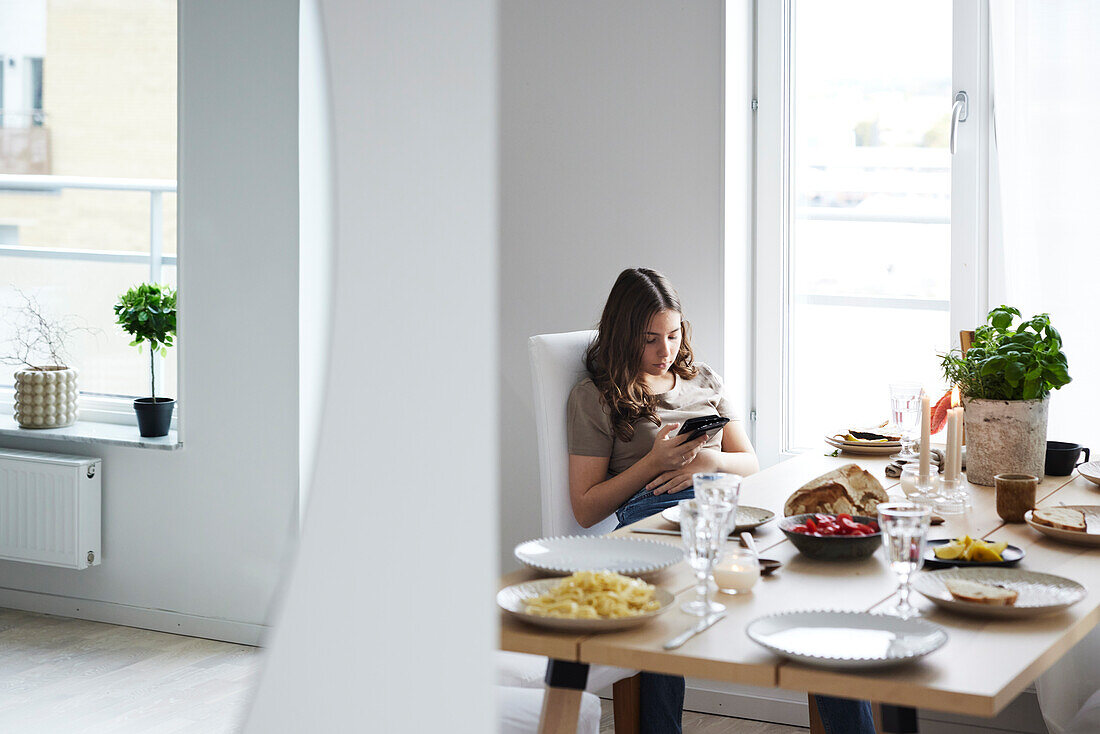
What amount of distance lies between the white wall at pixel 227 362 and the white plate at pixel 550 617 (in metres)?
1.98

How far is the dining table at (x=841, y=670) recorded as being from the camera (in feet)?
3.61

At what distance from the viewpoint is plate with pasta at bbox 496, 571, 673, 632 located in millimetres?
1247

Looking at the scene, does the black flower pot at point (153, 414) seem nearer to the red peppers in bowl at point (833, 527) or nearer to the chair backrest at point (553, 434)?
the chair backrest at point (553, 434)

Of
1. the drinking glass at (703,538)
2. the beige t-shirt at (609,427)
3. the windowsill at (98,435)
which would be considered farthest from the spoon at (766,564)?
the windowsill at (98,435)

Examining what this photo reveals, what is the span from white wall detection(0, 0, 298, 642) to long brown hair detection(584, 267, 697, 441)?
1146mm

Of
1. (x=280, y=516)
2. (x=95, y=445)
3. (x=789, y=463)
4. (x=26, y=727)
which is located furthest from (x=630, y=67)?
(x=26, y=727)

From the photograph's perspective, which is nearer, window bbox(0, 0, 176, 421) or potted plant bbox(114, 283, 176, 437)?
potted plant bbox(114, 283, 176, 437)

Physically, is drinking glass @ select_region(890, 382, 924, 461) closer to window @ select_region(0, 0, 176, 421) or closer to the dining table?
the dining table

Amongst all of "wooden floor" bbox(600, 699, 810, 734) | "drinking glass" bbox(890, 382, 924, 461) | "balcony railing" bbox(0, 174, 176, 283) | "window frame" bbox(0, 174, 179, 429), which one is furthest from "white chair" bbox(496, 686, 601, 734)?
"balcony railing" bbox(0, 174, 176, 283)

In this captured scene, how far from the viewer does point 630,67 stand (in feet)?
9.67

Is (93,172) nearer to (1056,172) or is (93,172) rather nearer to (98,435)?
(98,435)

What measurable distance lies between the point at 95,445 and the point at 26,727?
1015 mm

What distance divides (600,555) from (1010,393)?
942mm

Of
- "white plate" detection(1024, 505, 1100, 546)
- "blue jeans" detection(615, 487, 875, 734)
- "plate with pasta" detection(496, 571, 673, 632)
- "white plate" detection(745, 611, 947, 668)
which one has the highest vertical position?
A: "white plate" detection(1024, 505, 1100, 546)
